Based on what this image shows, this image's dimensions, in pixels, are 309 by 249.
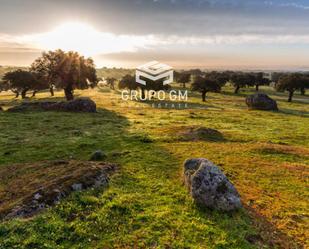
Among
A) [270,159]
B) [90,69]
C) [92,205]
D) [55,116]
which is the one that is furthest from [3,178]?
[90,69]

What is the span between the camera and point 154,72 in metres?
89.8

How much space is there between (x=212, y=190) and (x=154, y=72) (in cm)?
7601

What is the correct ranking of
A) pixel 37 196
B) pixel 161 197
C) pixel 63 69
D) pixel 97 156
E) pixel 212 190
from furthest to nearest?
pixel 63 69 → pixel 97 156 → pixel 161 197 → pixel 212 190 → pixel 37 196

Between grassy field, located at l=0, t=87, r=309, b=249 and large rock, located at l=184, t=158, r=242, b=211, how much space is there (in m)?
0.46

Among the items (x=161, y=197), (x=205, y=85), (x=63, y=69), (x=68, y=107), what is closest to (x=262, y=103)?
(x=205, y=85)

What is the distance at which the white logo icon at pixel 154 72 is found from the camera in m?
88.9

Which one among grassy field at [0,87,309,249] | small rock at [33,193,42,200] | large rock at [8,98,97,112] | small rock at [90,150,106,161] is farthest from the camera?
large rock at [8,98,97,112]

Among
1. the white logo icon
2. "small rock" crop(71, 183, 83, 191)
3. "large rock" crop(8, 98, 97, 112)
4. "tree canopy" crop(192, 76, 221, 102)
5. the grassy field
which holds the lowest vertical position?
the grassy field

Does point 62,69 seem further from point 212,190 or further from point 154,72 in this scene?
point 212,190

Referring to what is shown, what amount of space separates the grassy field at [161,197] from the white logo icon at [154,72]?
177 feet

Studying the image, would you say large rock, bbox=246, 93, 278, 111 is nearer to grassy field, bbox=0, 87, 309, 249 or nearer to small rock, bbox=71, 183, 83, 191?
grassy field, bbox=0, 87, 309, 249

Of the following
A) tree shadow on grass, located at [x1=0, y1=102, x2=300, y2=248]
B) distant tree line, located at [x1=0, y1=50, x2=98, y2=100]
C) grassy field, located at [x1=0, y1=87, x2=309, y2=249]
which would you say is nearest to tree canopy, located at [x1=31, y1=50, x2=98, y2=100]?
distant tree line, located at [x1=0, y1=50, x2=98, y2=100]

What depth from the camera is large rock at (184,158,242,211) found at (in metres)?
15.7

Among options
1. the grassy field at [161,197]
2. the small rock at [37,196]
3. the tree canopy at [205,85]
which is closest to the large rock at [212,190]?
the grassy field at [161,197]
